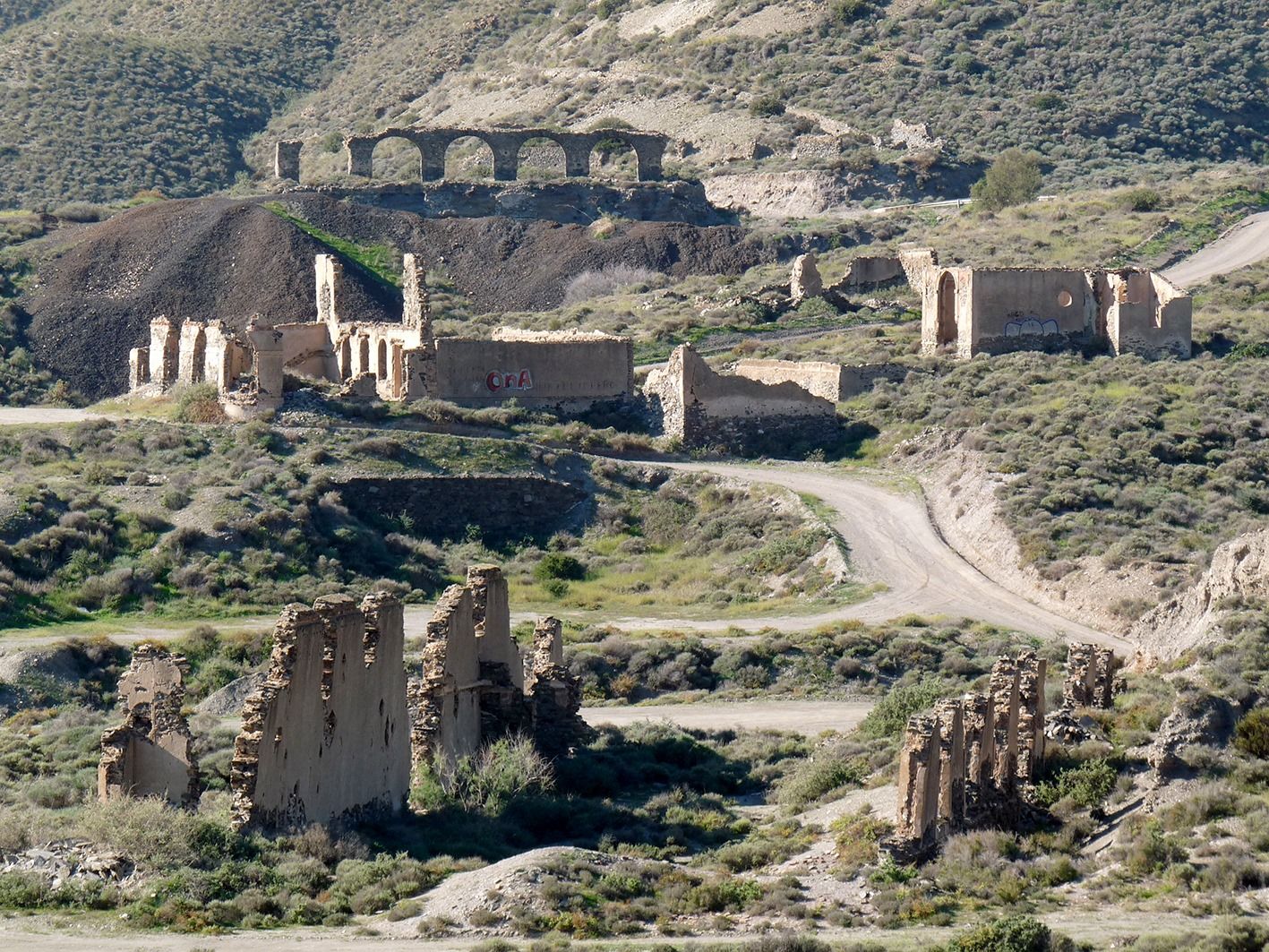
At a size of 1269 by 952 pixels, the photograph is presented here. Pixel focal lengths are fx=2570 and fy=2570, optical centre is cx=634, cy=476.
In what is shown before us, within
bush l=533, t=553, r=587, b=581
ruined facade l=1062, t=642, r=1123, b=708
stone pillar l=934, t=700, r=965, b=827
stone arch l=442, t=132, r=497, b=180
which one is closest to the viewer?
stone pillar l=934, t=700, r=965, b=827

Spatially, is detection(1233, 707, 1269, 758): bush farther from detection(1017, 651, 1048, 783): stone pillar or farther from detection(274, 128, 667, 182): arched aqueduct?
detection(274, 128, 667, 182): arched aqueduct

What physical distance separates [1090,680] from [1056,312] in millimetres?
35476

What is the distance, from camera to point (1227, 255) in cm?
7938

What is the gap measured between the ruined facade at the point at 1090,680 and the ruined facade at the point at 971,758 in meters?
1.06

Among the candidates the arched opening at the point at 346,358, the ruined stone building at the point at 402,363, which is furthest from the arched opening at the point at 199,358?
the arched opening at the point at 346,358

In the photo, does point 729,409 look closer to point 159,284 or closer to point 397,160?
point 159,284

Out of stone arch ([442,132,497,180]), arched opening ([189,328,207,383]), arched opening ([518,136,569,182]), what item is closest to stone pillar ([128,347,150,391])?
arched opening ([189,328,207,383])

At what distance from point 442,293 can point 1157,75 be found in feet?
131

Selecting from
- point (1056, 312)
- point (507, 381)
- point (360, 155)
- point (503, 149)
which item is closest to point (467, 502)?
point (507, 381)

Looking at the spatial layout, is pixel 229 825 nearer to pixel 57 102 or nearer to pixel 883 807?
pixel 883 807

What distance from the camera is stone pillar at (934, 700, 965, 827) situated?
28.2 meters

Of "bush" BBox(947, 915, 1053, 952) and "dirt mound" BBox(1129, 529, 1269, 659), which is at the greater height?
"dirt mound" BBox(1129, 529, 1269, 659)

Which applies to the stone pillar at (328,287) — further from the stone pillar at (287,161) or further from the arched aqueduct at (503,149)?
the stone pillar at (287,161)

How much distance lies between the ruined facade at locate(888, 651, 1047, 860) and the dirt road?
4652 cm
